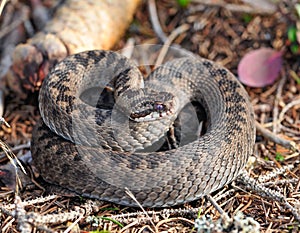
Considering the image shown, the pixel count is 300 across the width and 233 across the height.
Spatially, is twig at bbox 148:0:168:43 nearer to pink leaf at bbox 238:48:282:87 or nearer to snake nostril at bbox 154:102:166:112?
pink leaf at bbox 238:48:282:87

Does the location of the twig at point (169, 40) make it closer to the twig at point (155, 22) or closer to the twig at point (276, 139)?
the twig at point (155, 22)

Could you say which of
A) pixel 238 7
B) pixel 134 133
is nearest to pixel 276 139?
pixel 134 133

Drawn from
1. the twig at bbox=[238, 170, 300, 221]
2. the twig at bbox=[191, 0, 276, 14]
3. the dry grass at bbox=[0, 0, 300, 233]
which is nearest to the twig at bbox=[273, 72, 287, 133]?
the dry grass at bbox=[0, 0, 300, 233]

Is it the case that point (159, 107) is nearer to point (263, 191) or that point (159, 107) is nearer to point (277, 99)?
point (263, 191)

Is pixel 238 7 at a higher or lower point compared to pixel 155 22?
higher

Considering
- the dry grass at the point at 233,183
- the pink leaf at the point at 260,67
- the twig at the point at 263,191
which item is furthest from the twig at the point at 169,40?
the twig at the point at 263,191
